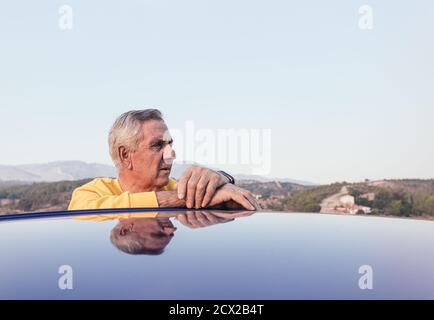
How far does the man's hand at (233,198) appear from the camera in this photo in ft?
11.6

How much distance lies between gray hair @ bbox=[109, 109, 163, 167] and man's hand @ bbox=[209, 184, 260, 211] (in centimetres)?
136

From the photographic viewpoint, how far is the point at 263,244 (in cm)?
214

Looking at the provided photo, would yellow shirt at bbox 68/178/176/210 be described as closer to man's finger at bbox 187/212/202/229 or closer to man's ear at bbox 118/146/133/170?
man's ear at bbox 118/146/133/170

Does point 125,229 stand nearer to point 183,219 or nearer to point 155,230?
point 155,230

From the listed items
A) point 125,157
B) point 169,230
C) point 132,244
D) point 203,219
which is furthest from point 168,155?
point 132,244

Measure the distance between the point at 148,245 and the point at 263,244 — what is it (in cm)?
56

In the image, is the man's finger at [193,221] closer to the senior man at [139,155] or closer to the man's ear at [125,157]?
the senior man at [139,155]

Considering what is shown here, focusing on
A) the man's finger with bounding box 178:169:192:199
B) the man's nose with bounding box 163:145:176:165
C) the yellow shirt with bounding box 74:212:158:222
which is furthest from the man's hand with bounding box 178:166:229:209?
the man's nose with bounding box 163:145:176:165

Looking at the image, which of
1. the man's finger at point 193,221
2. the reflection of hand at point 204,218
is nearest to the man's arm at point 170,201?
the reflection of hand at point 204,218

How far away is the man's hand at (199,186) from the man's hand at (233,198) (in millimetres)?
44

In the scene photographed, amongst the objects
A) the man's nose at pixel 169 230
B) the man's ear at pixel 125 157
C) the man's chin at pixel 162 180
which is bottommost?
the man's nose at pixel 169 230
